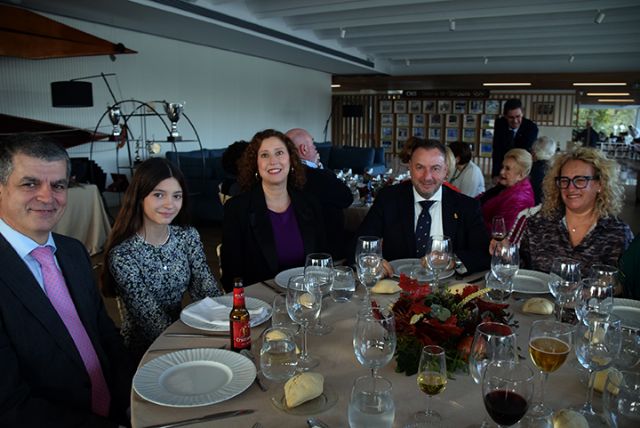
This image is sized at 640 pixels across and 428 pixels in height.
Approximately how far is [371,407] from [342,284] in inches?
33.4

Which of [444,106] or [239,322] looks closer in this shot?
[239,322]

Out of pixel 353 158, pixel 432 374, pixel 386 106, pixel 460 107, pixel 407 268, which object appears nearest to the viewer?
pixel 432 374

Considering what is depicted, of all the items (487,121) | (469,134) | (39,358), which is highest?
(487,121)

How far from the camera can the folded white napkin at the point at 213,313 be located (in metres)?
1.66

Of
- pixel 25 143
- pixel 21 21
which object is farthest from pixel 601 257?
pixel 21 21

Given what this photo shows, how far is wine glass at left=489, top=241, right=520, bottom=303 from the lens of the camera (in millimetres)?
1785

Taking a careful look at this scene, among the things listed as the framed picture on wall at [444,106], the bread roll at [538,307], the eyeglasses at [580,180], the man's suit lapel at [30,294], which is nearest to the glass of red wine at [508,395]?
the bread roll at [538,307]

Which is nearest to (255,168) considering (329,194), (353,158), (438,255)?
(329,194)

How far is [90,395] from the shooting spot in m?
1.65

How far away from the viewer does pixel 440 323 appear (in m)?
1.34

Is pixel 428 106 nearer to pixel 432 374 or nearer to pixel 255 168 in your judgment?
pixel 255 168

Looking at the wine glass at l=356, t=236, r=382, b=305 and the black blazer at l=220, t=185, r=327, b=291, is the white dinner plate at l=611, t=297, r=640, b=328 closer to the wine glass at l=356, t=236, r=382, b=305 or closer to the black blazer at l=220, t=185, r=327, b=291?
the wine glass at l=356, t=236, r=382, b=305

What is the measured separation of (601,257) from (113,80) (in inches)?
314

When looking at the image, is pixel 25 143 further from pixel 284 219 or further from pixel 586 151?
pixel 586 151
